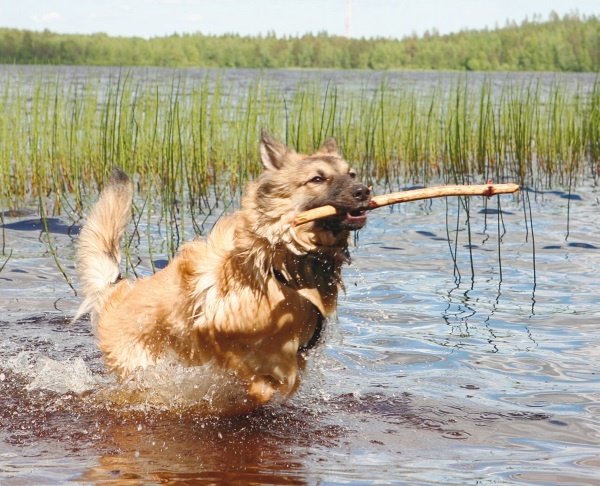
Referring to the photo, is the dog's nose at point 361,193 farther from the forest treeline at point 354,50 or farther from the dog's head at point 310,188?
the forest treeline at point 354,50

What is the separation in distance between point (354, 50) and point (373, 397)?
70.8 meters

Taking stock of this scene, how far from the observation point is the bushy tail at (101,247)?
224 inches

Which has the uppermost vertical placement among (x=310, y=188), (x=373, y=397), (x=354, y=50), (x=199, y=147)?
(x=354, y=50)

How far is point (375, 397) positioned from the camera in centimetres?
537

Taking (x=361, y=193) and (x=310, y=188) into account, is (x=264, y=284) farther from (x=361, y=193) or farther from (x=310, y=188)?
(x=361, y=193)

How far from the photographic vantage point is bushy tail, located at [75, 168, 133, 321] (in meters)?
5.68

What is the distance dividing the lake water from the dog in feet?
0.78

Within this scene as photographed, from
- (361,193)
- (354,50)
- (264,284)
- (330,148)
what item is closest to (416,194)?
(361,193)

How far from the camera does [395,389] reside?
5500mm

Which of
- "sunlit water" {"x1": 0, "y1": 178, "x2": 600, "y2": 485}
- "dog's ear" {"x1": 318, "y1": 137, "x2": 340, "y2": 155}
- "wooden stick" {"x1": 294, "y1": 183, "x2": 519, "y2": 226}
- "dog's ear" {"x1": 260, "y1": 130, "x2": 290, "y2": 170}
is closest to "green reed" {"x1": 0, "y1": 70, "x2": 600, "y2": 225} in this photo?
"sunlit water" {"x1": 0, "y1": 178, "x2": 600, "y2": 485}

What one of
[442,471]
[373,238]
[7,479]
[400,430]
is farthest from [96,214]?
[373,238]

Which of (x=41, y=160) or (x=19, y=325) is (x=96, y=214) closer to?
(x=19, y=325)

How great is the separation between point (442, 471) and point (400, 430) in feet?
2.23

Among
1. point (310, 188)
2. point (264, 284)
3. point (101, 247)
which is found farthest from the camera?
point (101, 247)
